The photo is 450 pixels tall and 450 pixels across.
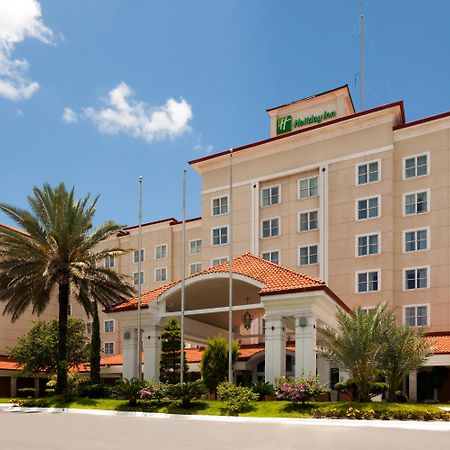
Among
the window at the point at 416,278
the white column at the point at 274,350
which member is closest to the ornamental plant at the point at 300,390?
the white column at the point at 274,350

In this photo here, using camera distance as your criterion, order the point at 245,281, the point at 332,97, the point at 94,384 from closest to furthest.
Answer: the point at 245,281
the point at 94,384
the point at 332,97

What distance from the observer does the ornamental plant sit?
26625mm

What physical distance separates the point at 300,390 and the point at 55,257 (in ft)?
58.7

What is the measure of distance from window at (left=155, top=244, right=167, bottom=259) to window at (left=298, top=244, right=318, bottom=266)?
19.5 m

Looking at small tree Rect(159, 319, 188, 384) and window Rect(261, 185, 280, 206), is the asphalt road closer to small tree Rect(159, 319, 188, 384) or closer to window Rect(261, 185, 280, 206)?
small tree Rect(159, 319, 188, 384)

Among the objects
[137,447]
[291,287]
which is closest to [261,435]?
[137,447]

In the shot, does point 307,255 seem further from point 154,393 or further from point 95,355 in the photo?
point 154,393

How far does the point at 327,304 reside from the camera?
106ft

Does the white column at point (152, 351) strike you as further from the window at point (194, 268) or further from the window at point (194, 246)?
the window at point (194, 246)

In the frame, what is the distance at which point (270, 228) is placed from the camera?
5359cm

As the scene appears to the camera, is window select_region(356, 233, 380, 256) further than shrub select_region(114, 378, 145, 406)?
Yes

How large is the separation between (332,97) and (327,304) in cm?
2677

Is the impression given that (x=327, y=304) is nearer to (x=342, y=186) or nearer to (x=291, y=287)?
(x=291, y=287)

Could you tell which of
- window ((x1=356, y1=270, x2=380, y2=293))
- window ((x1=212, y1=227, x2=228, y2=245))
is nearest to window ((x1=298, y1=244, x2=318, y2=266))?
window ((x1=356, y1=270, x2=380, y2=293))
